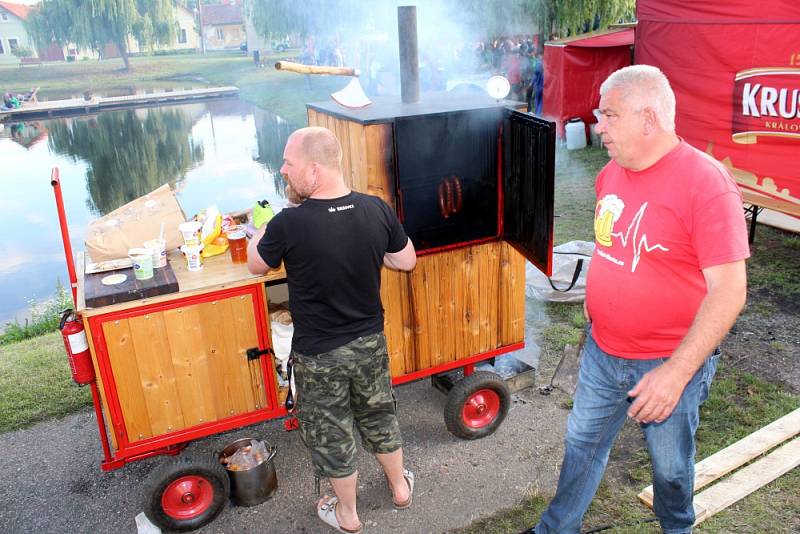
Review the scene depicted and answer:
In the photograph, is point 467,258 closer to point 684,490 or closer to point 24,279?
point 684,490

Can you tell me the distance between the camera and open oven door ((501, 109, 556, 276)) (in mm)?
3182

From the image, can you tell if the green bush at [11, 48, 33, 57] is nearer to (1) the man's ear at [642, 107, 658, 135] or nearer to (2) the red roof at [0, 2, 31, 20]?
(2) the red roof at [0, 2, 31, 20]

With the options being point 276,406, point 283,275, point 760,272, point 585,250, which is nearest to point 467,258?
point 283,275

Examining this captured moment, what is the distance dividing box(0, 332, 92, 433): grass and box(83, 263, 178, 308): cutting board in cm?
173

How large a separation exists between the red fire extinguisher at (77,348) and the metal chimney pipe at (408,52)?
222cm

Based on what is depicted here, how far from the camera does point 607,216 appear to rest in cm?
250

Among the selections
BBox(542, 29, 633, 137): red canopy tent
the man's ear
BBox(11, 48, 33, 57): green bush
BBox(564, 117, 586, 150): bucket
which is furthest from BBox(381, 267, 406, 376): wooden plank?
BBox(11, 48, 33, 57): green bush

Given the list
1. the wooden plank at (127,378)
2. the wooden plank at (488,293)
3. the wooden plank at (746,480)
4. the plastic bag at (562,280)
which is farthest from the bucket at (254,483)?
the plastic bag at (562,280)

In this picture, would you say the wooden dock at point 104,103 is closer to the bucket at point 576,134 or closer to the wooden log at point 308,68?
the bucket at point 576,134

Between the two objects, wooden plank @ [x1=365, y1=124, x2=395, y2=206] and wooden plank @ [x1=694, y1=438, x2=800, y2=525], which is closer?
wooden plank @ [x1=694, y1=438, x2=800, y2=525]

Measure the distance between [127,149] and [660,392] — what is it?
91.4ft

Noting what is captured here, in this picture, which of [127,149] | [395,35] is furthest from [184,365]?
[127,149]

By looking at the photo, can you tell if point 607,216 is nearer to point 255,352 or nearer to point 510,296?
point 510,296

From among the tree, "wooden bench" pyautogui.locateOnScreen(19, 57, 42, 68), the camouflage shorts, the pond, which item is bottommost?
the pond
